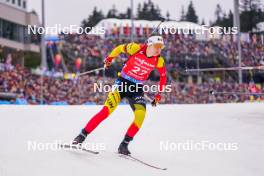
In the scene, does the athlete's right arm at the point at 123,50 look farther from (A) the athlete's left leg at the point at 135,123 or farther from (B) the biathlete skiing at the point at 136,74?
(A) the athlete's left leg at the point at 135,123

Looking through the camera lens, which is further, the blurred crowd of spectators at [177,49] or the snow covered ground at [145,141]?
the blurred crowd of spectators at [177,49]

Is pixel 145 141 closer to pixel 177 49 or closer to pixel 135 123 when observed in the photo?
pixel 135 123

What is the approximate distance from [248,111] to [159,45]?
5.24 m

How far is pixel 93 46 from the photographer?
23.8m

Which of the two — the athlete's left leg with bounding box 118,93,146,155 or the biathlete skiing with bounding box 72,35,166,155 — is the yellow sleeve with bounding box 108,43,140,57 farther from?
the athlete's left leg with bounding box 118,93,146,155

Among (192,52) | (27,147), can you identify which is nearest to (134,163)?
(27,147)

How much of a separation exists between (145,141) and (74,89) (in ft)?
35.9

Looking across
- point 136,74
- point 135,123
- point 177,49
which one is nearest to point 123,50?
point 136,74

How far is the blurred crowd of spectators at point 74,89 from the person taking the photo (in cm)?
1653

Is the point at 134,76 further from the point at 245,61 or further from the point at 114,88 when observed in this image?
the point at 245,61

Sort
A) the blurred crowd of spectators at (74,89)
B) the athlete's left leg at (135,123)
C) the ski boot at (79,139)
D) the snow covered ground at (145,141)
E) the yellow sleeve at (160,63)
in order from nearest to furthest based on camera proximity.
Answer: the snow covered ground at (145,141)
the ski boot at (79,139)
the athlete's left leg at (135,123)
the yellow sleeve at (160,63)
the blurred crowd of spectators at (74,89)

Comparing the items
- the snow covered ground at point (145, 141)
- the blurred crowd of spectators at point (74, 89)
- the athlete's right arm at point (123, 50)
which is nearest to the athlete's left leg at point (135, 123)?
the snow covered ground at point (145, 141)

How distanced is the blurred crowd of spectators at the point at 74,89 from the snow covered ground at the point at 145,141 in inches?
172

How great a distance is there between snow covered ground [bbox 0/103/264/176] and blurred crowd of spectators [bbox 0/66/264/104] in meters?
4.37
